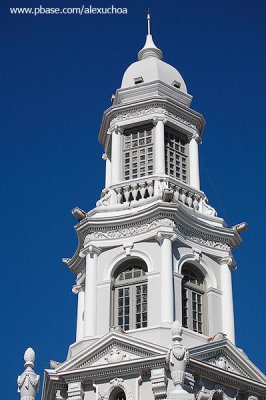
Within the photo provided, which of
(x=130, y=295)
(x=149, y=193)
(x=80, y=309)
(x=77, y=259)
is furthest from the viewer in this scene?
(x=77, y=259)

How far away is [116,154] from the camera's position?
39.3m

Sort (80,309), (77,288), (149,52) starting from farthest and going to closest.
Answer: (149,52)
(77,288)
(80,309)

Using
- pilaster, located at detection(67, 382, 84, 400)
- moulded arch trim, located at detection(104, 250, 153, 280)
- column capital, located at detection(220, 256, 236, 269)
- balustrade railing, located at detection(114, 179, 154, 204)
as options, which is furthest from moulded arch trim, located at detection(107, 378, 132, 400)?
balustrade railing, located at detection(114, 179, 154, 204)

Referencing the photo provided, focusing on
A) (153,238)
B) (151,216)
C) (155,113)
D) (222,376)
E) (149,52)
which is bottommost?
(222,376)

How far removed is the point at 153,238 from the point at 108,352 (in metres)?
4.52

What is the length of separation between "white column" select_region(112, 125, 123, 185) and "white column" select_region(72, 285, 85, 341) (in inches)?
167

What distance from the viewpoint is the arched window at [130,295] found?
115 feet

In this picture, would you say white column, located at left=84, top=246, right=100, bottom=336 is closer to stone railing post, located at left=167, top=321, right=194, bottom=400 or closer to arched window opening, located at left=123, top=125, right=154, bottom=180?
arched window opening, located at left=123, top=125, right=154, bottom=180

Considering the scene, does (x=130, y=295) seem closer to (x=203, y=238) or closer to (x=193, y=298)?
(x=193, y=298)

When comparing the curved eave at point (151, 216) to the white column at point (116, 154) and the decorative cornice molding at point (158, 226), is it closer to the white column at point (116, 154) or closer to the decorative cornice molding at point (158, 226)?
the decorative cornice molding at point (158, 226)

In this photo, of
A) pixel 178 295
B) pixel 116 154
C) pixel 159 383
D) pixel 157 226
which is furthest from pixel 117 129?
pixel 159 383

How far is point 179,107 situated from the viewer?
39781mm

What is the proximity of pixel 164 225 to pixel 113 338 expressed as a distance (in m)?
4.56

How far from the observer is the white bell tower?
115 feet
